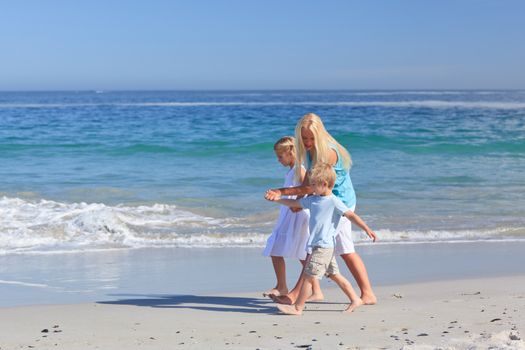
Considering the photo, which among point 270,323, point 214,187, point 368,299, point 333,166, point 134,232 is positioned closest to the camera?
point 270,323

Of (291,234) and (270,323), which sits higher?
(291,234)

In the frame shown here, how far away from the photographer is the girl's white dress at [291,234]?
5.82 metres

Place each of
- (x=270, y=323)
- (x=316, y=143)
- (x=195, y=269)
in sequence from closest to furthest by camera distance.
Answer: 1. (x=270, y=323)
2. (x=316, y=143)
3. (x=195, y=269)

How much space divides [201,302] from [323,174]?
139 centimetres

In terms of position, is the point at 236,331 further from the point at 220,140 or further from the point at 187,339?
the point at 220,140

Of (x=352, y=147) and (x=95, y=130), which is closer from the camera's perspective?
(x=352, y=147)

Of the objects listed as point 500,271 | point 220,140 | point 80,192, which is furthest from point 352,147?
point 500,271

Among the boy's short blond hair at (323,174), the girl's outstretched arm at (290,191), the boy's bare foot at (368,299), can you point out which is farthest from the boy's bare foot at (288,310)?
the boy's short blond hair at (323,174)

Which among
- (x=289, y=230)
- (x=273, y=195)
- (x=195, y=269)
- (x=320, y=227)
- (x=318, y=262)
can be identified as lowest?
(x=195, y=269)

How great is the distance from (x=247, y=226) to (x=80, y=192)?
160 inches

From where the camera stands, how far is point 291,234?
230 inches

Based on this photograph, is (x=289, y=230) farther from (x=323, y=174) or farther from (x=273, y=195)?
(x=323, y=174)

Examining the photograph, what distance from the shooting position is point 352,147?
2317cm

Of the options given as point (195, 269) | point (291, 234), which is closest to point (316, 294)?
point (291, 234)
